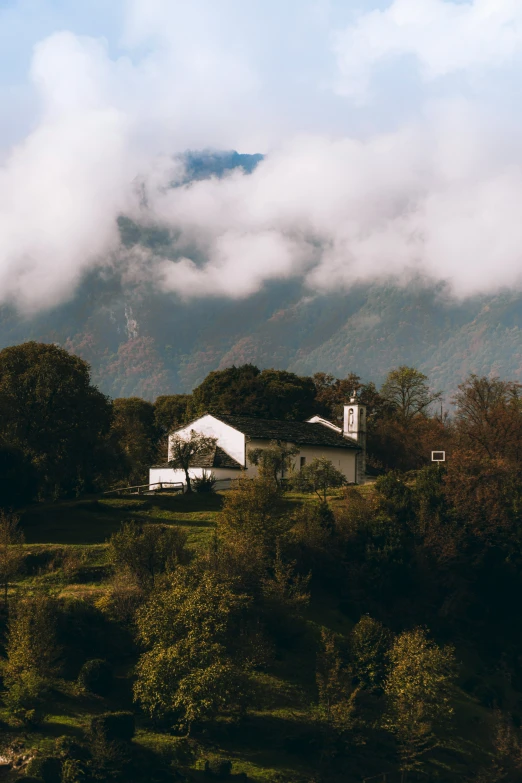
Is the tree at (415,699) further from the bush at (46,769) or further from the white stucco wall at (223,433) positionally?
the white stucco wall at (223,433)

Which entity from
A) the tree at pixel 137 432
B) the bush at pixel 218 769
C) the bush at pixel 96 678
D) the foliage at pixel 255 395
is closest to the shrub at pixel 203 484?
the tree at pixel 137 432

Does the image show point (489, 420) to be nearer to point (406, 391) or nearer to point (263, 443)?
point (263, 443)

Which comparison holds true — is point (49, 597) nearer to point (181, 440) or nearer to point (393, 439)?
point (181, 440)

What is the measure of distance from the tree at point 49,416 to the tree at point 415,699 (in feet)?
94.6

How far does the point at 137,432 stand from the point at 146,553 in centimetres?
6016

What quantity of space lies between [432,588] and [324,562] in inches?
281

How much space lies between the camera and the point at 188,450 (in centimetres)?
7262

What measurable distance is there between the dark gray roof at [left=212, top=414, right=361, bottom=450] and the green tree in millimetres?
35953

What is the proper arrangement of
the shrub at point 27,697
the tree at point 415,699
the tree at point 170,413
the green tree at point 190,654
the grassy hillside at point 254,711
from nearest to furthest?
the grassy hillside at point 254,711 → the shrub at point 27,697 → the green tree at point 190,654 → the tree at point 415,699 → the tree at point 170,413

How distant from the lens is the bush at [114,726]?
34.6 m

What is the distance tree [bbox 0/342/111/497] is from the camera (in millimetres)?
61281

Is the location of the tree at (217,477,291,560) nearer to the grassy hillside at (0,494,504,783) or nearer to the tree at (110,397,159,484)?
the grassy hillside at (0,494,504,783)

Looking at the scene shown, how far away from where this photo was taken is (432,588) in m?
54.0

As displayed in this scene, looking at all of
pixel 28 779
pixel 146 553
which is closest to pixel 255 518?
pixel 146 553
